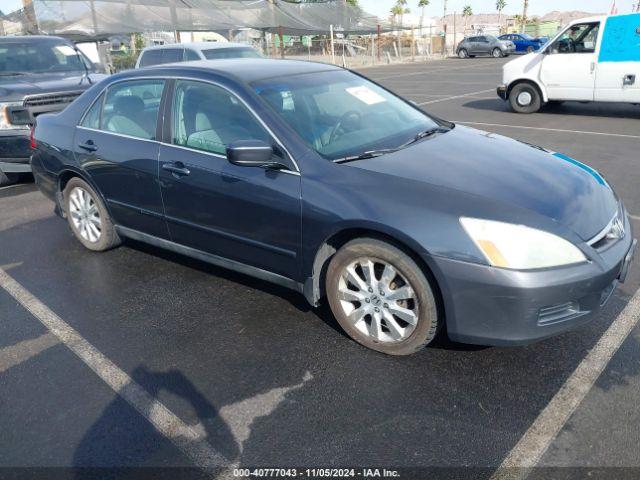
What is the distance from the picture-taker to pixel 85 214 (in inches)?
193

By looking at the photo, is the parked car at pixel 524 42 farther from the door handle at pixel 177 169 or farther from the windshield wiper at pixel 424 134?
the door handle at pixel 177 169

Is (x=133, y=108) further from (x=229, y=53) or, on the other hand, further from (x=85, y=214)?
(x=229, y=53)

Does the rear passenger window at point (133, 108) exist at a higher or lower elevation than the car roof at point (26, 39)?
lower

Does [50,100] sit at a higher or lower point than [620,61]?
higher

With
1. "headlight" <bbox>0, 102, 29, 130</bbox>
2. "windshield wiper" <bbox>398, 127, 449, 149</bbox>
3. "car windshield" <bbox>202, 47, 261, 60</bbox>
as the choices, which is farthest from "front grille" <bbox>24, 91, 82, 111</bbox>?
"windshield wiper" <bbox>398, 127, 449, 149</bbox>

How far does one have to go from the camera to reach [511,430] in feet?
8.49

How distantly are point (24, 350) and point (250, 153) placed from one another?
187 centimetres

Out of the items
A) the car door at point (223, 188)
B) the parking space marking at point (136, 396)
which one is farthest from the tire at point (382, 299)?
the parking space marking at point (136, 396)

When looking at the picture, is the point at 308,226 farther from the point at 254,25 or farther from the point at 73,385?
the point at 254,25

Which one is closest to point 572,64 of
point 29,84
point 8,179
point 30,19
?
point 29,84

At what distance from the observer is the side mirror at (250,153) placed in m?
3.24

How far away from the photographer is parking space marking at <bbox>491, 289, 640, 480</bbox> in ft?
7.82

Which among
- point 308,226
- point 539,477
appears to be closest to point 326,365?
point 308,226

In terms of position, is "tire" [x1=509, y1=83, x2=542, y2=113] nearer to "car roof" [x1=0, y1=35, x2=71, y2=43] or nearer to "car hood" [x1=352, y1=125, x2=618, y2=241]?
"car hood" [x1=352, y1=125, x2=618, y2=241]
